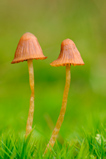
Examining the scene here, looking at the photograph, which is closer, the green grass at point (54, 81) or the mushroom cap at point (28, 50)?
the mushroom cap at point (28, 50)

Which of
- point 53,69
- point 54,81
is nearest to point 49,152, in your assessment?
point 54,81

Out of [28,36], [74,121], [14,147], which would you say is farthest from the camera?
[74,121]

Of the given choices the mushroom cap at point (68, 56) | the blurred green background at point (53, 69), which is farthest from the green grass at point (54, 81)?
the mushroom cap at point (68, 56)

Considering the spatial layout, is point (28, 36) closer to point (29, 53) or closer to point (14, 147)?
point (29, 53)

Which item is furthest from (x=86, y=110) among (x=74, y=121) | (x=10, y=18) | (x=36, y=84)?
(x=10, y=18)

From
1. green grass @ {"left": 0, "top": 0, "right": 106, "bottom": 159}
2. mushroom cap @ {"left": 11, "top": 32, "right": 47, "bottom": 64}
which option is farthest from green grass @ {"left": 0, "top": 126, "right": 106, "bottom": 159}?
mushroom cap @ {"left": 11, "top": 32, "right": 47, "bottom": 64}

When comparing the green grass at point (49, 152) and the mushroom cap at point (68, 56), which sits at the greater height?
the mushroom cap at point (68, 56)

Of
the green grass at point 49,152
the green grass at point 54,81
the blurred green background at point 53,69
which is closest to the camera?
the green grass at point 49,152

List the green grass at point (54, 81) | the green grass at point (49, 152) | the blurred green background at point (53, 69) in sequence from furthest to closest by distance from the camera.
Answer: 1. the blurred green background at point (53, 69)
2. the green grass at point (54, 81)
3. the green grass at point (49, 152)

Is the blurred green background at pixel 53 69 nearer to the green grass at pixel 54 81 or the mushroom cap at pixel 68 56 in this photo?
the green grass at pixel 54 81
